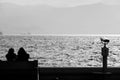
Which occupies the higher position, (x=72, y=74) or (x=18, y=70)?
(x=18, y=70)

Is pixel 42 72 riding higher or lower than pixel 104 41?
lower

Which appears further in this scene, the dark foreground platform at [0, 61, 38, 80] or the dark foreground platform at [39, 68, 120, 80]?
the dark foreground platform at [39, 68, 120, 80]

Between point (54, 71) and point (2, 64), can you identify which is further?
point (54, 71)

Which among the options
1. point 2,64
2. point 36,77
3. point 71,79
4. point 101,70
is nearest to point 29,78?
point 36,77

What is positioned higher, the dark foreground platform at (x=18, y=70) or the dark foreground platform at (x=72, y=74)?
the dark foreground platform at (x=18, y=70)

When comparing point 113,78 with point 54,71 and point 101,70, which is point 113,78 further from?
point 54,71

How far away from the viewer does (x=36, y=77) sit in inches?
400

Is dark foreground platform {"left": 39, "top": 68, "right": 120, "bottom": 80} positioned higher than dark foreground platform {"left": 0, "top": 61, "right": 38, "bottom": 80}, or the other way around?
dark foreground platform {"left": 0, "top": 61, "right": 38, "bottom": 80}

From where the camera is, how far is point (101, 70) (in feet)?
38.9

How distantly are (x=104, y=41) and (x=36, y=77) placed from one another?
302cm

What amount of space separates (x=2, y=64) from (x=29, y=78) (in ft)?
2.97

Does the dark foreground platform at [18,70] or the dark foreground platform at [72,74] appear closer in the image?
the dark foreground platform at [18,70]

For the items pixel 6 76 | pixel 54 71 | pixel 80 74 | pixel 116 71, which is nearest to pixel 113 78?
pixel 116 71

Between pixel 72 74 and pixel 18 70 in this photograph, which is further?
pixel 72 74
